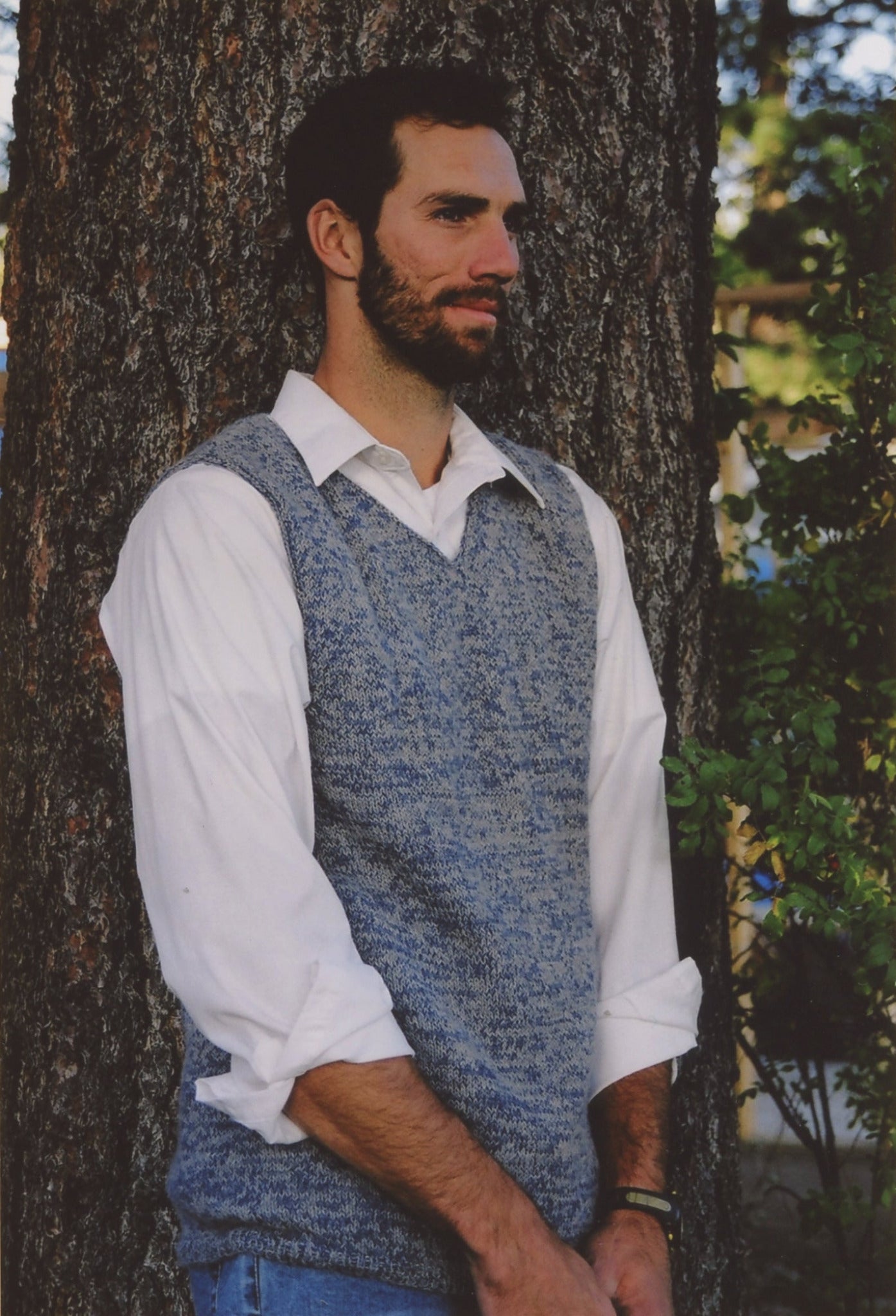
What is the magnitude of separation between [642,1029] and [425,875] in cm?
46

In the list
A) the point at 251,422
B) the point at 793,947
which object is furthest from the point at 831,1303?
the point at 251,422

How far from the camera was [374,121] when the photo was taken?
2.20 meters

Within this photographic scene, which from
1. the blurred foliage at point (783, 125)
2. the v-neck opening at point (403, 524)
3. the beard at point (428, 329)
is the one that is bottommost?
the v-neck opening at point (403, 524)

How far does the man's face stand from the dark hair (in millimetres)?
21

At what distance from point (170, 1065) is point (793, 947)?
1.36 m

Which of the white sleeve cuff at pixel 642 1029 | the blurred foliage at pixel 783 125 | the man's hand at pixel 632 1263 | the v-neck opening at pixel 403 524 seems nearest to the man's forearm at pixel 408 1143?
the man's hand at pixel 632 1263

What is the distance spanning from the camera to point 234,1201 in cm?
178

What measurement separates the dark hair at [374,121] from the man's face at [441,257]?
0.02 meters

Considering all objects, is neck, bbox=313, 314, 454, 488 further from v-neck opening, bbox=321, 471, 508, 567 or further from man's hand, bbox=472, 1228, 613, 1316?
man's hand, bbox=472, 1228, 613, 1316

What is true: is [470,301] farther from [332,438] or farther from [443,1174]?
[443,1174]

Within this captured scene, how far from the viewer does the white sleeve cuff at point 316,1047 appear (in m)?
1.66

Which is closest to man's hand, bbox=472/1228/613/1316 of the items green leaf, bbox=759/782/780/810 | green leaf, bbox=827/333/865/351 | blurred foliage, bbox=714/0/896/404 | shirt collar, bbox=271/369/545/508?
green leaf, bbox=759/782/780/810

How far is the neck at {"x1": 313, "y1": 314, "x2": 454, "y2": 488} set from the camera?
2.13m

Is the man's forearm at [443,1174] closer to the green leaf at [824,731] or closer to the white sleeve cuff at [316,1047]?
the white sleeve cuff at [316,1047]
